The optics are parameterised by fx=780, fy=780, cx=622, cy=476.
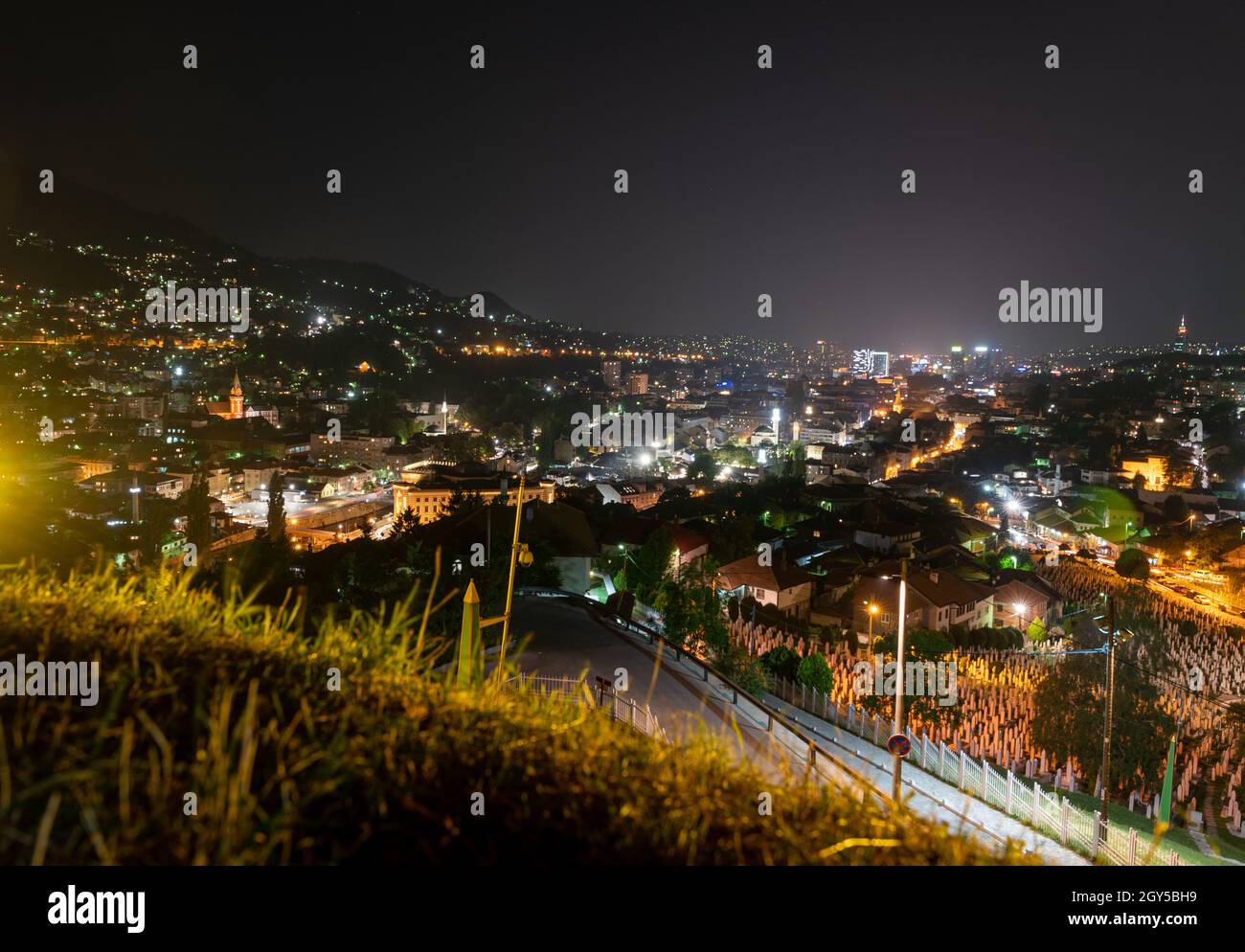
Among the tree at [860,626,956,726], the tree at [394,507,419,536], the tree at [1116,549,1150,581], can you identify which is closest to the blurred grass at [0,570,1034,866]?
the tree at [860,626,956,726]

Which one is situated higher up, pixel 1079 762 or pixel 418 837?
pixel 418 837

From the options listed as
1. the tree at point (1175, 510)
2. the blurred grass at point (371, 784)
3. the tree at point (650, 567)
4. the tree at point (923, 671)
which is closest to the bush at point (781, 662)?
the tree at point (923, 671)

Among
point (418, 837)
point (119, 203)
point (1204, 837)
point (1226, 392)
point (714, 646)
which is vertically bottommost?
point (1204, 837)

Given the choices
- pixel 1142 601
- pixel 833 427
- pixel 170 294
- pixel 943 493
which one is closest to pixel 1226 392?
pixel 833 427

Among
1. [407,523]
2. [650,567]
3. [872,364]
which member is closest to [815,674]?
[650,567]

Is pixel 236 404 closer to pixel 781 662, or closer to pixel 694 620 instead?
pixel 694 620

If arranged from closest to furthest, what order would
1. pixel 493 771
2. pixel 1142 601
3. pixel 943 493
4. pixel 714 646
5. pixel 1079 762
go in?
1. pixel 493 771
2. pixel 1079 762
3. pixel 714 646
4. pixel 1142 601
5. pixel 943 493

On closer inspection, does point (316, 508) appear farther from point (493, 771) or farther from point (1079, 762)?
point (493, 771)
